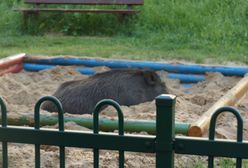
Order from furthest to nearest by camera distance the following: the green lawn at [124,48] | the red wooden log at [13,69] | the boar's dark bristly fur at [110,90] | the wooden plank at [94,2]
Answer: the wooden plank at [94,2]
the green lawn at [124,48]
the red wooden log at [13,69]
the boar's dark bristly fur at [110,90]

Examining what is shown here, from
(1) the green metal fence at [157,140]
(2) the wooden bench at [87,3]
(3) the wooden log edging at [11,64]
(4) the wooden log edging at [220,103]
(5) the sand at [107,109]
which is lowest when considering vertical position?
(5) the sand at [107,109]

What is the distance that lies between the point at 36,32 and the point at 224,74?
5971 millimetres

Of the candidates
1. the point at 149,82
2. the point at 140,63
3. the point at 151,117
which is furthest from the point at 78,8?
the point at 151,117

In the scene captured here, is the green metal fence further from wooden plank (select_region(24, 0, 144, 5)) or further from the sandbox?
wooden plank (select_region(24, 0, 144, 5))

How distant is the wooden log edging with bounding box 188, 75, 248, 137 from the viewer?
5.21m

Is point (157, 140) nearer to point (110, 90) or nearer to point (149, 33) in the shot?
point (110, 90)

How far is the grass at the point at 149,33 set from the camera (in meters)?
10.7

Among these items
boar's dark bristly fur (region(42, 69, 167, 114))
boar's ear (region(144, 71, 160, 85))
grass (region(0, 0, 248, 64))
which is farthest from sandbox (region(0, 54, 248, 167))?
grass (region(0, 0, 248, 64))

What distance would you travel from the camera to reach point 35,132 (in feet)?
11.2

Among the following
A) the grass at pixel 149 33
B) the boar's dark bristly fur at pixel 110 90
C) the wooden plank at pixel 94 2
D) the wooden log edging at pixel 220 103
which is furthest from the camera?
the wooden plank at pixel 94 2

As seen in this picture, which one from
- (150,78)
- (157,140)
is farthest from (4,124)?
(150,78)

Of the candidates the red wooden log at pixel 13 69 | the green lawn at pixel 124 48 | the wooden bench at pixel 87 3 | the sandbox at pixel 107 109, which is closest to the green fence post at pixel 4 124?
the sandbox at pixel 107 109

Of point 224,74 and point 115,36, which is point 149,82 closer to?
point 224,74

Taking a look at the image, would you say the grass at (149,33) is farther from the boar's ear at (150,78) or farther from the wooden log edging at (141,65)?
the boar's ear at (150,78)
